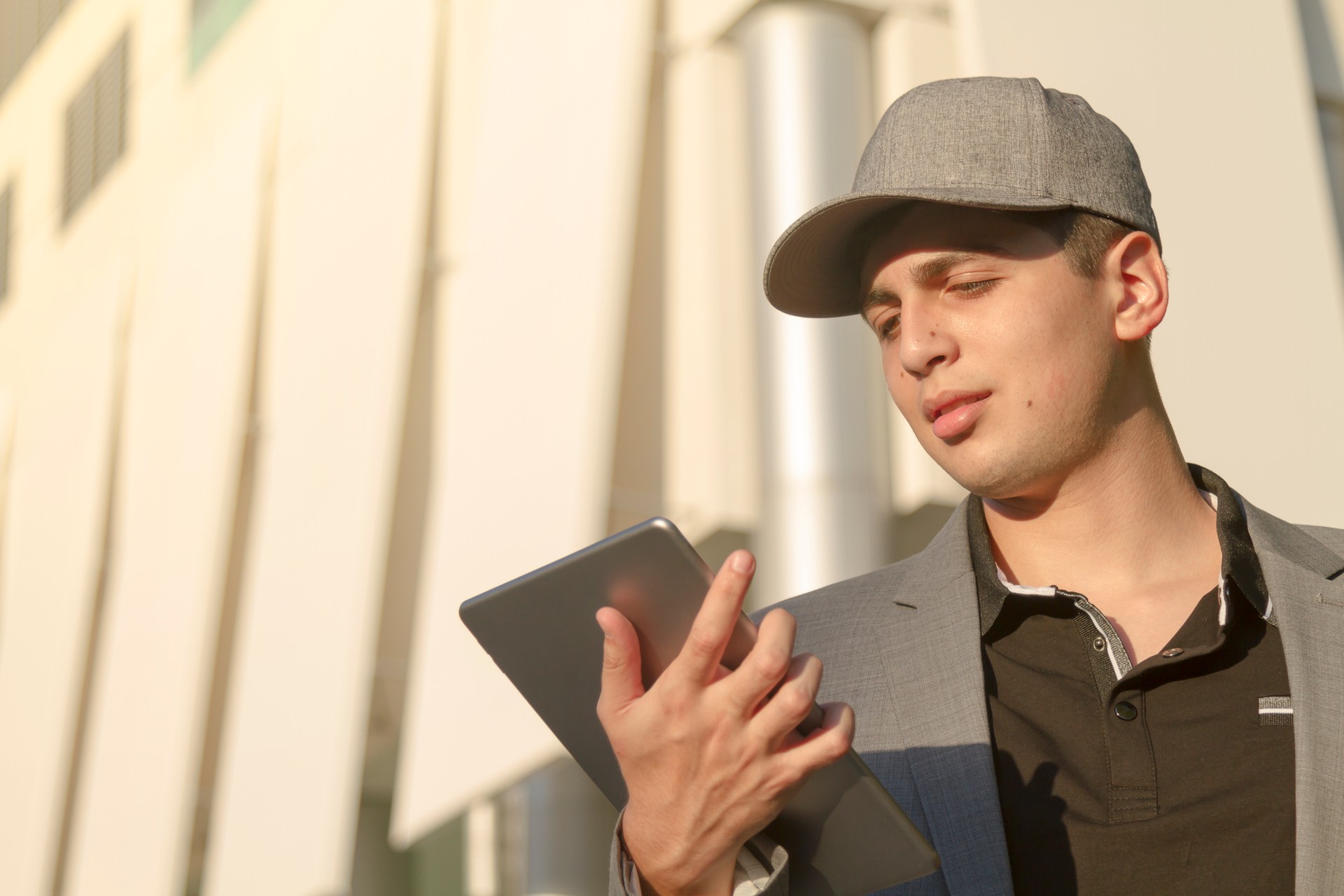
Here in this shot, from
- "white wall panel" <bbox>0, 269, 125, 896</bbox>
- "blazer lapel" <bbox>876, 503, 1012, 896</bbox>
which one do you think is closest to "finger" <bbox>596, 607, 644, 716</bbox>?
"blazer lapel" <bbox>876, 503, 1012, 896</bbox>

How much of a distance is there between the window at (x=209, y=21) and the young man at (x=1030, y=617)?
9.94 meters

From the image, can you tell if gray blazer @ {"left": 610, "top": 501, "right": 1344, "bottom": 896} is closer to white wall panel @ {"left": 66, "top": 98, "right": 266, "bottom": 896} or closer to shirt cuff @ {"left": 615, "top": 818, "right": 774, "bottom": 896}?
shirt cuff @ {"left": 615, "top": 818, "right": 774, "bottom": 896}

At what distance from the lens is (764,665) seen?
1162 millimetres

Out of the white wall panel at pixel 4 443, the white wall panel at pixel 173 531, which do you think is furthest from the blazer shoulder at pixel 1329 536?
the white wall panel at pixel 4 443

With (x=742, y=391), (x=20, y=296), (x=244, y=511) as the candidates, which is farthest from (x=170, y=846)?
(x=20, y=296)

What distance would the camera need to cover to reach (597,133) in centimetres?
645

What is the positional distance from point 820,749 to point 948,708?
38cm

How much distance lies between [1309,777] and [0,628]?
12.9 m

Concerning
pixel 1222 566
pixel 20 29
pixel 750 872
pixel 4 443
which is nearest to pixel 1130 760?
pixel 1222 566

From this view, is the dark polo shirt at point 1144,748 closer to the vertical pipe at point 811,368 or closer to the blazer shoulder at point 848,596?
the blazer shoulder at point 848,596

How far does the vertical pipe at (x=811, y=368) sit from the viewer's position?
5238mm

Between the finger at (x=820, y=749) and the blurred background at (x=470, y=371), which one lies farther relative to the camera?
the blurred background at (x=470, y=371)

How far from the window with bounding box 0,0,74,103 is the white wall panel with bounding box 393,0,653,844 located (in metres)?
9.61

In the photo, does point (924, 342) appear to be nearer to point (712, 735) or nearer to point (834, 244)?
point (834, 244)
